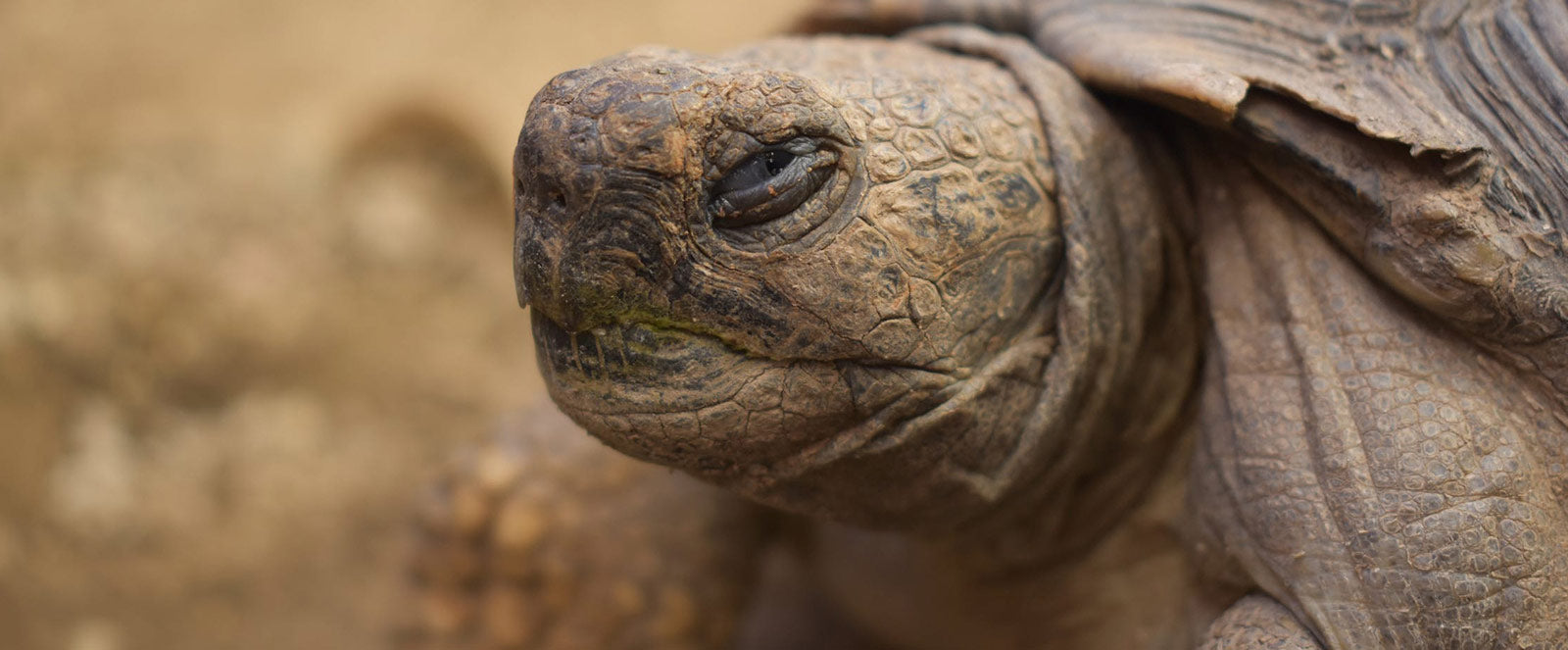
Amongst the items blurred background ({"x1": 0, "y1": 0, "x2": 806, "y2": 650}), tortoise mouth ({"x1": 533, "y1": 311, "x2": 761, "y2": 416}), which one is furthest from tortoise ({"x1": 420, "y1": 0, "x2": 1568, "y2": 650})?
blurred background ({"x1": 0, "y1": 0, "x2": 806, "y2": 650})

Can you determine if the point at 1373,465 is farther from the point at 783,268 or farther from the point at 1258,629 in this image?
the point at 783,268

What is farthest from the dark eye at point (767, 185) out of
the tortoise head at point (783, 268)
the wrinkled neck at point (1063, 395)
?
the wrinkled neck at point (1063, 395)

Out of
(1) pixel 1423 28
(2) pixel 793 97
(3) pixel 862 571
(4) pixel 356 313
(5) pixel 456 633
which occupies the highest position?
(1) pixel 1423 28

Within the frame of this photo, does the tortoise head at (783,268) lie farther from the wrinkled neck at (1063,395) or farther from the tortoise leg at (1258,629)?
the tortoise leg at (1258,629)

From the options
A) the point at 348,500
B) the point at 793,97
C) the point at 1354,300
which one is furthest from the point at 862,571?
the point at 348,500

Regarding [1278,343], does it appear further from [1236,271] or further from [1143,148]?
[1143,148]

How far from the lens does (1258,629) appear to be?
4.33 feet

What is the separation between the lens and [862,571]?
2.07m

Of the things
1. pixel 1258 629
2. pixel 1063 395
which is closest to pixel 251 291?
pixel 1063 395

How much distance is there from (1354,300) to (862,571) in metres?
1.00

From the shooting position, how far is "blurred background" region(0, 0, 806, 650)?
2.63 meters

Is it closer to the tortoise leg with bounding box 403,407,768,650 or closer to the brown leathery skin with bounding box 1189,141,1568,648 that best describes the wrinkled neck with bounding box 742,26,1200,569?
the brown leathery skin with bounding box 1189,141,1568,648

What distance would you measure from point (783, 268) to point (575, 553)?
111 centimetres

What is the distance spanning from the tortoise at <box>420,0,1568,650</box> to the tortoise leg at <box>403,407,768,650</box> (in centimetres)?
64
